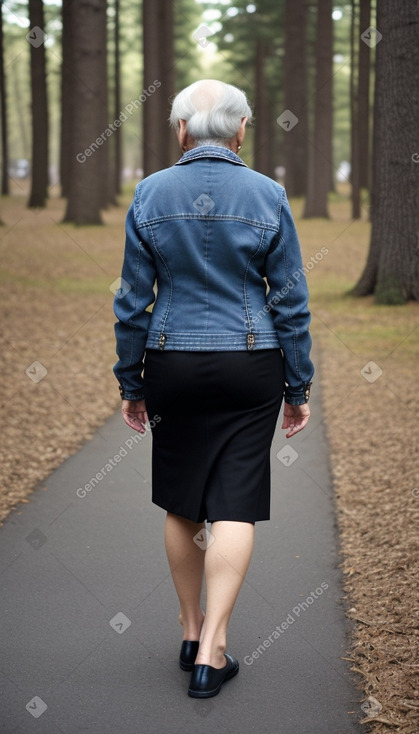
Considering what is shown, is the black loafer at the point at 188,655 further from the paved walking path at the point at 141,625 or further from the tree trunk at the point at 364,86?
the tree trunk at the point at 364,86

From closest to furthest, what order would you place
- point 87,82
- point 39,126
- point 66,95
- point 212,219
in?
point 212,219, point 87,82, point 39,126, point 66,95

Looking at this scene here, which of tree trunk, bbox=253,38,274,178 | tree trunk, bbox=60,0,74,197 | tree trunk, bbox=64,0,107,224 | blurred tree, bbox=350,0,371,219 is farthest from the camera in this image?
tree trunk, bbox=253,38,274,178

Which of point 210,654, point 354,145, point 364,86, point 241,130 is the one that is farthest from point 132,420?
point 354,145

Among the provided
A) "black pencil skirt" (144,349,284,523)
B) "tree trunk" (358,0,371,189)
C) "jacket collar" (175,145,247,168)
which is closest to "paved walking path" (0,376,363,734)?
"black pencil skirt" (144,349,284,523)

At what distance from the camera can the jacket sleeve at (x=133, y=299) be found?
3145mm

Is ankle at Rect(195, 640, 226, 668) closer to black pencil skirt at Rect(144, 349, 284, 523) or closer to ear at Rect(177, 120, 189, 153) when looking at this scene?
black pencil skirt at Rect(144, 349, 284, 523)

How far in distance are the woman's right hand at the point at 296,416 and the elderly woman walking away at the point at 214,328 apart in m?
0.03

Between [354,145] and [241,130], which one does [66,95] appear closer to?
[354,145]

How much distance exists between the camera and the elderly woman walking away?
309 centimetres

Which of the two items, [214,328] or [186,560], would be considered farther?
[186,560]

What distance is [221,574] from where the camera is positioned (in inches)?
125

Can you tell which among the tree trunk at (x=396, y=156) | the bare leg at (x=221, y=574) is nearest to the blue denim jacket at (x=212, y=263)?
the bare leg at (x=221, y=574)

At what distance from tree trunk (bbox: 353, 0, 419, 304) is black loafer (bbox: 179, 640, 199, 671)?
976 cm

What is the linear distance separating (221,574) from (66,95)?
31.0 m
